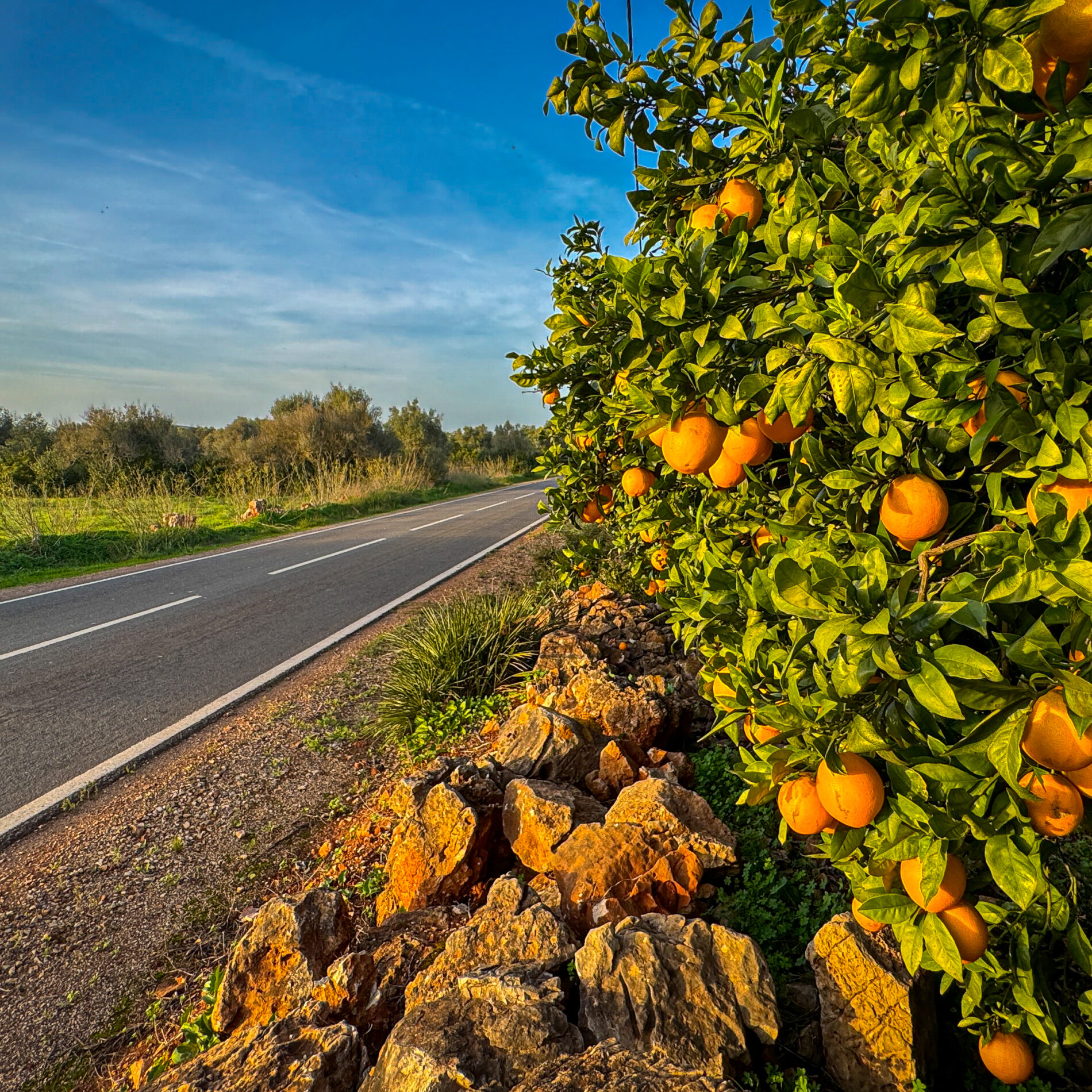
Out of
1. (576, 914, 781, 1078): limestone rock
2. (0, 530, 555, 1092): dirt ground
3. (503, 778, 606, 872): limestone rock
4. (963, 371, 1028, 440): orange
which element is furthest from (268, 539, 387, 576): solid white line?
(963, 371, 1028, 440): orange

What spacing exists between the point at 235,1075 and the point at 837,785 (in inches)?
60.2

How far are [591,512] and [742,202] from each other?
2.21 m

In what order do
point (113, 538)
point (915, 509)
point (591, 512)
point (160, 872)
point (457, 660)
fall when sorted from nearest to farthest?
point (915, 509)
point (160, 872)
point (591, 512)
point (457, 660)
point (113, 538)

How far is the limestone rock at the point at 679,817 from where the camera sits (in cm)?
232

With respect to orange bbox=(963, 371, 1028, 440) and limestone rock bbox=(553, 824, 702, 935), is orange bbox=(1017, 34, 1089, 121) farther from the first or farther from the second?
limestone rock bbox=(553, 824, 702, 935)

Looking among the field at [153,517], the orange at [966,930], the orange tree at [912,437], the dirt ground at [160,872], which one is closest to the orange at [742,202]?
the orange tree at [912,437]

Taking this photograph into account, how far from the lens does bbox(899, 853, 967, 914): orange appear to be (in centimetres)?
120

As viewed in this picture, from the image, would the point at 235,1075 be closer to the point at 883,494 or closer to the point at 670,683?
the point at 883,494

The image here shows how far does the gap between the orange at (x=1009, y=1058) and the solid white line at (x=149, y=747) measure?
4347 millimetres

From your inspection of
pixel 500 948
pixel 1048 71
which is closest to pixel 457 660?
pixel 500 948

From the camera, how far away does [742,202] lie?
1.69 meters

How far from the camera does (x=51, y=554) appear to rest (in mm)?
12914

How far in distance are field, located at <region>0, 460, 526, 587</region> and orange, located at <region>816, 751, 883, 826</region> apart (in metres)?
13.3

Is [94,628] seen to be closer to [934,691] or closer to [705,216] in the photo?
[705,216]
